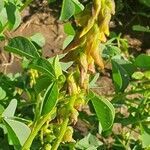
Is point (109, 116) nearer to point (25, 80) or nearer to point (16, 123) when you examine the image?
point (16, 123)

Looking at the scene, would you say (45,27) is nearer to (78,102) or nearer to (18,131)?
(18,131)

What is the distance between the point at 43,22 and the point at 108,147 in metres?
1.30

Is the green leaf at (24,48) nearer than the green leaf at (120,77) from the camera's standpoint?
Yes

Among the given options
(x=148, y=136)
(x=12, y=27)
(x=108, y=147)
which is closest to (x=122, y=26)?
(x=108, y=147)

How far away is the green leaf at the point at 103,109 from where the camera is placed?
1.12m

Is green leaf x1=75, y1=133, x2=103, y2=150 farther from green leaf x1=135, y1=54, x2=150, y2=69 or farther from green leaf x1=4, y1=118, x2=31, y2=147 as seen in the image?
green leaf x1=4, y1=118, x2=31, y2=147

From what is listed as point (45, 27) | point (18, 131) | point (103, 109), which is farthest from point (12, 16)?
point (45, 27)

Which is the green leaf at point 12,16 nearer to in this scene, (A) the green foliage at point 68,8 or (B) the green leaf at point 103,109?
(A) the green foliage at point 68,8

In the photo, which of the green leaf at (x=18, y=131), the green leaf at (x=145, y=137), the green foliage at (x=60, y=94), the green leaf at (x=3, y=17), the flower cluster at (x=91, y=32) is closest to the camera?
the flower cluster at (x=91, y=32)

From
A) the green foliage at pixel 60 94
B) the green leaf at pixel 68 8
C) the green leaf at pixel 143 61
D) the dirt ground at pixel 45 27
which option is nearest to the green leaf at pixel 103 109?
the green foliage at pixel 60 94

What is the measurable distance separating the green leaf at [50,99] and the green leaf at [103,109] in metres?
0.08

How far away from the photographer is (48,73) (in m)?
1.12

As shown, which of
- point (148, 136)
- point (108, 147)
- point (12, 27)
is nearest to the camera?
point (12, 27)

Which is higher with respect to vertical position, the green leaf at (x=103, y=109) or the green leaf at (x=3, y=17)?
the green leaf at (x=3, y=17)
